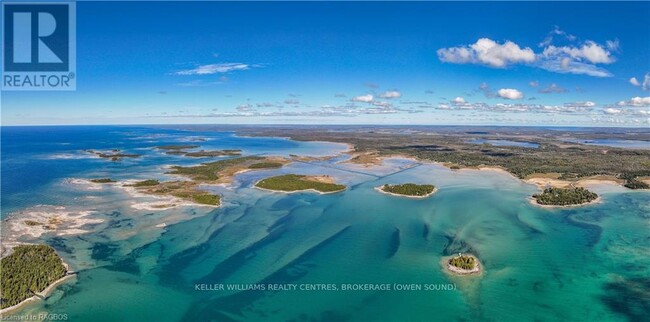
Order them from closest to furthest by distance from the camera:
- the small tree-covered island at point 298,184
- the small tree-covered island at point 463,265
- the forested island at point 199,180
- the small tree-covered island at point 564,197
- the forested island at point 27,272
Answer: the forested island at point 27,272 < the small tree-covered island at point 463,265 < the small tree-covered island at point 564,197 < the forested island at point 199,180 < the small tree-covered island at point 298,184

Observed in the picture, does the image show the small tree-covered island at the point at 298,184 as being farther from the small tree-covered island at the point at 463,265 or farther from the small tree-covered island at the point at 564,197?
the small tree-covered island at the point at 463,265

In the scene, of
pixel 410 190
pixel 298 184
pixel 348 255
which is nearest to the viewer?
pixel 348 255

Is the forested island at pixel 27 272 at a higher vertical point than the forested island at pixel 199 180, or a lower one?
lower

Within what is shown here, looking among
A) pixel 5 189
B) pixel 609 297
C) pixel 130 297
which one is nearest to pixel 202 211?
pixel 130 297

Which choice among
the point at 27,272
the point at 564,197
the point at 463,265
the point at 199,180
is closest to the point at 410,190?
the point at 564,197

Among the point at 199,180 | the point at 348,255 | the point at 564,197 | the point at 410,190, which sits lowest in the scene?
the point at 348,255

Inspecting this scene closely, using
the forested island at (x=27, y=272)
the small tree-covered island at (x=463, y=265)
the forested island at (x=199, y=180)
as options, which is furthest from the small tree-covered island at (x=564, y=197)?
the forested island at (x=27, y=272)

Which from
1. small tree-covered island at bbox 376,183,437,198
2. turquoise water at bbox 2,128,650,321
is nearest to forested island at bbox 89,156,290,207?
turquoise water at bbox 2,128,650,321

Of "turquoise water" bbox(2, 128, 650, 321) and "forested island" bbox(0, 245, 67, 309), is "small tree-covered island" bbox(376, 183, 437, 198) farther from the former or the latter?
"forested island" bbox(0, 245, 67, 309)

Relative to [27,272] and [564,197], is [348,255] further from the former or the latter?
[564,197]
